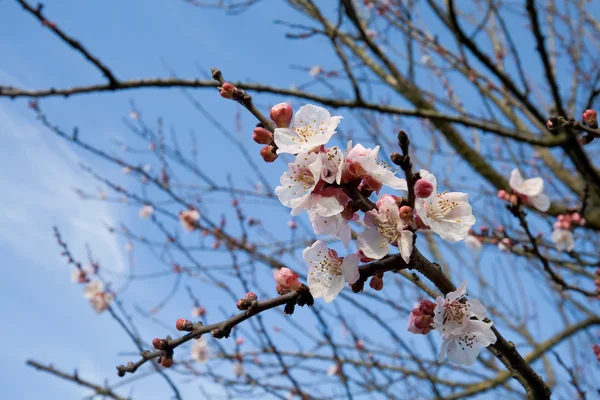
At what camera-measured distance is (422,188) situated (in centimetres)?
93

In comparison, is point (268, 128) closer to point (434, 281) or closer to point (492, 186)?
point (434, 281)

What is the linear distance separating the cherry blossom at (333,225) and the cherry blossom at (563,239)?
2718 millimetres

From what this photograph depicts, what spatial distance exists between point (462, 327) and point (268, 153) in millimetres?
616

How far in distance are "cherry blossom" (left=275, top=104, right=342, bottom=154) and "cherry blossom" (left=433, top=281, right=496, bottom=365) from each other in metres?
0.45

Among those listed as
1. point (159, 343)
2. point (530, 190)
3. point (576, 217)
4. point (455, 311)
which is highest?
point (576, 217)

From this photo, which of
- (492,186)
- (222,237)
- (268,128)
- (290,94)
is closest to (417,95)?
(492,186)

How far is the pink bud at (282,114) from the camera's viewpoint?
107 cm

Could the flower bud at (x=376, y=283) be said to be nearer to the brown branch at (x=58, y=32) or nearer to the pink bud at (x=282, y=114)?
the pink bud at (x=282, y=114)

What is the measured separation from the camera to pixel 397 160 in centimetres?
81

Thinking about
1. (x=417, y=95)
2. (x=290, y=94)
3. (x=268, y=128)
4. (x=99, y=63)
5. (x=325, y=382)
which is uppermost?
(x=417, y=95)

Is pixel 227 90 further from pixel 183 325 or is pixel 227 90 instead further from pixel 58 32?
pixel 58 32

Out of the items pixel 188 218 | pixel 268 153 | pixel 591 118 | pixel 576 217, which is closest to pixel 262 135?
pixel 268 153

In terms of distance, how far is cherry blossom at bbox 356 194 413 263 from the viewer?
943 mm

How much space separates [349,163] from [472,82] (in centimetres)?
409
